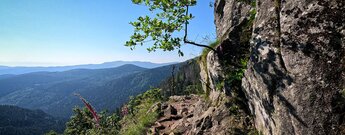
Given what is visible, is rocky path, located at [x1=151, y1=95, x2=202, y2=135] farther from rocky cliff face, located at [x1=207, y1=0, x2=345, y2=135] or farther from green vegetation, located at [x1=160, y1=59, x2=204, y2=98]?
rocky cliff face, located at [x1=207, y1=0, x2=345, y2=135]

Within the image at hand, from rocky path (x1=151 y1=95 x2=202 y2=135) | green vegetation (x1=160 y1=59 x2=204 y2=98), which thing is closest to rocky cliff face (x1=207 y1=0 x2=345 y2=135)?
rocky path (x1=151 y1=95 x2=202 y2=135)

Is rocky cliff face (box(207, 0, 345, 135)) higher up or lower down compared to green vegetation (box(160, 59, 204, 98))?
higher up

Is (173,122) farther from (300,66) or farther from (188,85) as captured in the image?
(188,85)

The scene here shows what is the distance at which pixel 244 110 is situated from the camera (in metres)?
12.5

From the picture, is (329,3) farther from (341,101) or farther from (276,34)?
(341,101)

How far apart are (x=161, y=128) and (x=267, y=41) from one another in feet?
30.5

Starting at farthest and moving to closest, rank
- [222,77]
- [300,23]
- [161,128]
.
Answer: [161,128], [222,77], [300,23]

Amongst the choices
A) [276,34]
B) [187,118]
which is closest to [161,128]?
[187,118]

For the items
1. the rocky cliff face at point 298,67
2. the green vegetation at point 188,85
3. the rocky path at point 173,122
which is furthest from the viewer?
the green vegetation at point 188,85

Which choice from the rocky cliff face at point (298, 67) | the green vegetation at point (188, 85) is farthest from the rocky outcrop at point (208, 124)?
the green vegetation at point (188, 85)

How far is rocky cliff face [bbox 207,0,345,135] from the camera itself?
773 cm

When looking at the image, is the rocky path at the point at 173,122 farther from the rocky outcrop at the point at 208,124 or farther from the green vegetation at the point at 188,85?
the green vegetation at the point at 188,85

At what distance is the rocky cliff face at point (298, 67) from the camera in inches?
304

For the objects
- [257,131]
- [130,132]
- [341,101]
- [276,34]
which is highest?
[276,34]
